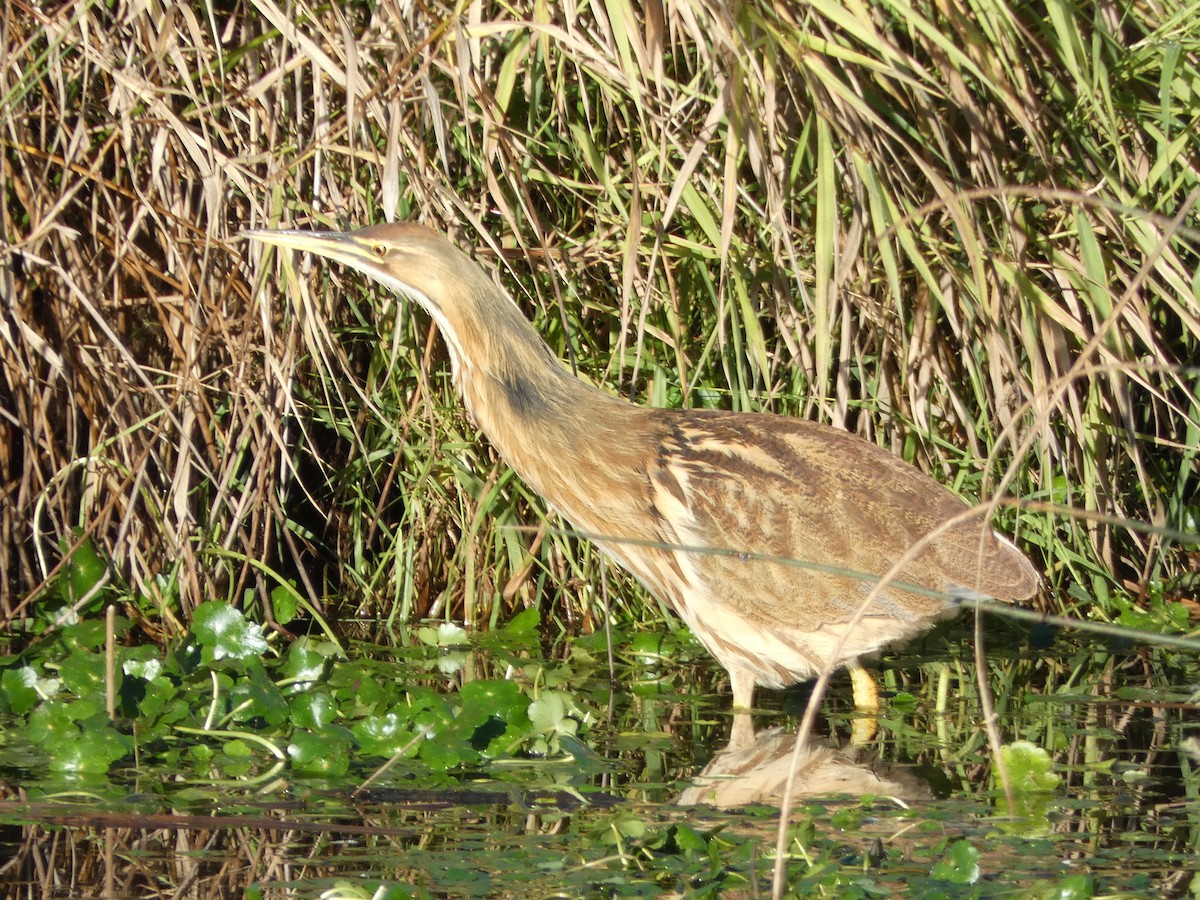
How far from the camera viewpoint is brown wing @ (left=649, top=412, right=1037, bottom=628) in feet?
10.3

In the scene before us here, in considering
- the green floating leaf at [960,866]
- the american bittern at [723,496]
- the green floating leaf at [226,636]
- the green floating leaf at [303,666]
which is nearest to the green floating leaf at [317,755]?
the green floating leaf at [303,666]

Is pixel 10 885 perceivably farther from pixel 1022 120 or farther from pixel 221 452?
pixel 1022 120

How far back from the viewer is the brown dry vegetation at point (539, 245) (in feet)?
10.4

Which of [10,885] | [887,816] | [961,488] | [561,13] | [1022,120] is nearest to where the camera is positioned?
[10,885]

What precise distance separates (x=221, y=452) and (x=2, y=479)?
0.48m

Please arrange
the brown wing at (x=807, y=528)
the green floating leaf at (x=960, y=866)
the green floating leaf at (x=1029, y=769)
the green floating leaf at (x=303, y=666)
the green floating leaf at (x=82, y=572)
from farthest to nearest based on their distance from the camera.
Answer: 1. the green floating leaf at (x=82, y=572)
2. the brown wing at (x=807, y=528)
3. the green floating leaf at (x=303, y=666)
4. the green floating leaf at (x=1029, y=769)
5. the green floating leaf at (x=960, y=866)

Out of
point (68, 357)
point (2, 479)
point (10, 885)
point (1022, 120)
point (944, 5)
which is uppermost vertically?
point (944, 5)

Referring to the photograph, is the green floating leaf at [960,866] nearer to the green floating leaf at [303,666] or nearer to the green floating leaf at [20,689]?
the green floating leaf at [303,666]

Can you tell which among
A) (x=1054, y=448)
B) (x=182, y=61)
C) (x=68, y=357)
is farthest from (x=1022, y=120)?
(x=68, y=357)

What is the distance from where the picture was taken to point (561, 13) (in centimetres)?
333

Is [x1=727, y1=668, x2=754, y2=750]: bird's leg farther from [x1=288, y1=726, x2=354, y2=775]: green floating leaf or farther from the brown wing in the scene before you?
[x1=288, y1=726, x2=354, y2=775]: green floating leaf

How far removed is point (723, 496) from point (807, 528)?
0.58 ft

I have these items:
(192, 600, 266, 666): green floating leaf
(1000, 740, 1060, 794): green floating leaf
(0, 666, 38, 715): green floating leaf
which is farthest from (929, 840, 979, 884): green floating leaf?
(0, 666, 38, 715): green floating leaf

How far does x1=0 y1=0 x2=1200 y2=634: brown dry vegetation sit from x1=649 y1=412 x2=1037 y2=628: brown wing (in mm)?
196
